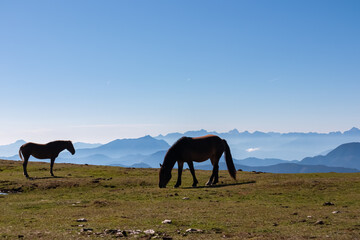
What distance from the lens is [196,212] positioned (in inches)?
613

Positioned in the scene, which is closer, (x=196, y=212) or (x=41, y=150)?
(x=196, y=212)

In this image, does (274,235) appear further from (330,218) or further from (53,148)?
(53,148)

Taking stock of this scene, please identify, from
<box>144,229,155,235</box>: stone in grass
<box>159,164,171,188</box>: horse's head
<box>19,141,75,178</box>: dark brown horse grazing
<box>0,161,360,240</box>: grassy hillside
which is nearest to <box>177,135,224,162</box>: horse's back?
<box>159,164,171,188</box>: horse's head

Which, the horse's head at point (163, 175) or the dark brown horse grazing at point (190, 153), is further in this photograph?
the dark brown horse grazing at point (190, 153)

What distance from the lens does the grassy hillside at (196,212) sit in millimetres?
11344

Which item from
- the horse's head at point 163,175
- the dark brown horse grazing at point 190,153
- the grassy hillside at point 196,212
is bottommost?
the grassy hillside at point 196,212

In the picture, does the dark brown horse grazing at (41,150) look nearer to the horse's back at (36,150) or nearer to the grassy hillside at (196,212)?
the horse's back at (36,150)

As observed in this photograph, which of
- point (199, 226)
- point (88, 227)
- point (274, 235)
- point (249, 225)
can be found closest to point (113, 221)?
point (88, 227)

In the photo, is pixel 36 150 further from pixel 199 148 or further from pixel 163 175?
pixel 199 148

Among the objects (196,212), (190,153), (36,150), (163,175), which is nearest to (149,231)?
(196,212)

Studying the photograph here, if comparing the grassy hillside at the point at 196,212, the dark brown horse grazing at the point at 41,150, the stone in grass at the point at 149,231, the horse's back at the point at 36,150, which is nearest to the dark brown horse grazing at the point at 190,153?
the grassy hillside at the point at 196,212

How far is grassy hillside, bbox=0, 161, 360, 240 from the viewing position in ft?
37.2

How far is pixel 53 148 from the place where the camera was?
125 ft

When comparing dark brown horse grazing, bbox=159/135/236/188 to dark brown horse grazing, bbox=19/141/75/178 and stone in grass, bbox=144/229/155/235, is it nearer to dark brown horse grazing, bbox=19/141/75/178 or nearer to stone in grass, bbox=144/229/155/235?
stone in grass, bbox=144/229/155/235
